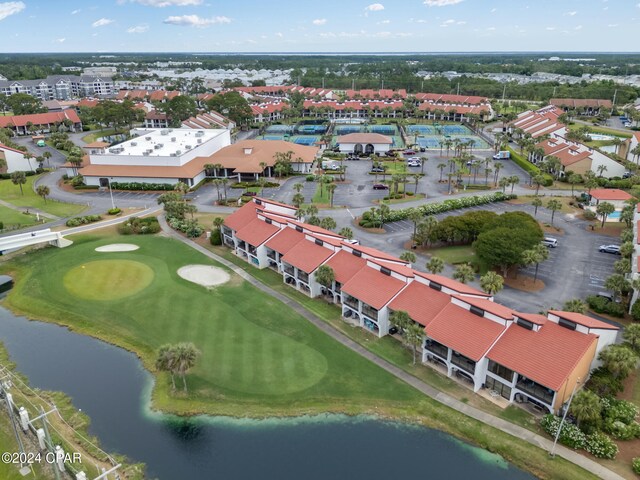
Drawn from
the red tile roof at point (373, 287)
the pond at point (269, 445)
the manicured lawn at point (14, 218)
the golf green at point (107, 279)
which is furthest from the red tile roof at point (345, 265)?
the manicured lawn at point (14, 218)

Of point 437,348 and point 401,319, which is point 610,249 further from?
point 401,319

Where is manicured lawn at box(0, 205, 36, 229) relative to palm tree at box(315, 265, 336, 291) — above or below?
below

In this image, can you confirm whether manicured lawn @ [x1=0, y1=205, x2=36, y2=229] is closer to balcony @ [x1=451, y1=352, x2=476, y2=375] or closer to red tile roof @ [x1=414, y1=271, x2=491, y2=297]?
red tile roof @ [x1=414, y1=271, x2=491, y2=297]

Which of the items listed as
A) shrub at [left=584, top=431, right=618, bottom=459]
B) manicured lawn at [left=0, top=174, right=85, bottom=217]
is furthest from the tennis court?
shrub at [left=584, top=431, right=618, bottom=459]

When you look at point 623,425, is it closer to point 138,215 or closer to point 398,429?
point 398,429

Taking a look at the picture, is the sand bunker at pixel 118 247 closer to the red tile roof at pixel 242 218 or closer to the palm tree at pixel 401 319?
the red tile roof at pixel 242 218

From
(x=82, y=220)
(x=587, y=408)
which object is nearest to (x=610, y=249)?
(x=587, y=408)
